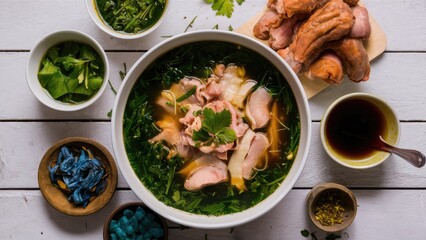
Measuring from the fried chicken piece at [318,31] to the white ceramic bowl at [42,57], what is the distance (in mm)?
770

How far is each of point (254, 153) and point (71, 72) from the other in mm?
832

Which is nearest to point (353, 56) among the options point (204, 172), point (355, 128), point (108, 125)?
point (355, 128)

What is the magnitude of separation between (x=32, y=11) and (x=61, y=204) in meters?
0.86

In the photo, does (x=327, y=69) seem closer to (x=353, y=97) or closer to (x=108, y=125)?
(x=353, y=97)

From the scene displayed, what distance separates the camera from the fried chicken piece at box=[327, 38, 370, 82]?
86.3 inches

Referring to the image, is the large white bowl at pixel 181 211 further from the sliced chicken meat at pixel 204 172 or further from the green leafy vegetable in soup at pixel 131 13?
the green leafy vegetable in soup at pixel 131 13

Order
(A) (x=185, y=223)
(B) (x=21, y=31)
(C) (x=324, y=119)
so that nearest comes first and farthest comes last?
1. (A) (x=185, y=223)
2. (C) (x=324, y=119)
3. (B) (x=21, y=31)

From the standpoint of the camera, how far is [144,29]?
2316mm

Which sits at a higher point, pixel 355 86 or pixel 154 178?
pixel 355 86

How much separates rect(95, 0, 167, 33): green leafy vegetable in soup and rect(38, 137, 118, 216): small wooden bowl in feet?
1.67

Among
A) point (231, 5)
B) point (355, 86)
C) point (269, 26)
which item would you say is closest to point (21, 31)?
point (231, 5)

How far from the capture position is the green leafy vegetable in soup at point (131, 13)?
7.60ft

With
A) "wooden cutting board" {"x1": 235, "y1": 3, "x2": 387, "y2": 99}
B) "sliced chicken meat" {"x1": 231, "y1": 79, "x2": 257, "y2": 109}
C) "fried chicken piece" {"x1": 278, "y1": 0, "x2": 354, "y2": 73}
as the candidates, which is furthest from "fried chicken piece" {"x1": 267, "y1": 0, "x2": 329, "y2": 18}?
"sliced chicken meat" {"x1": 231, "y1": 79, "x2": 257, "y2": 109}

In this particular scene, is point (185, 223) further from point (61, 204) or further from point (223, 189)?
point (61, 204)
